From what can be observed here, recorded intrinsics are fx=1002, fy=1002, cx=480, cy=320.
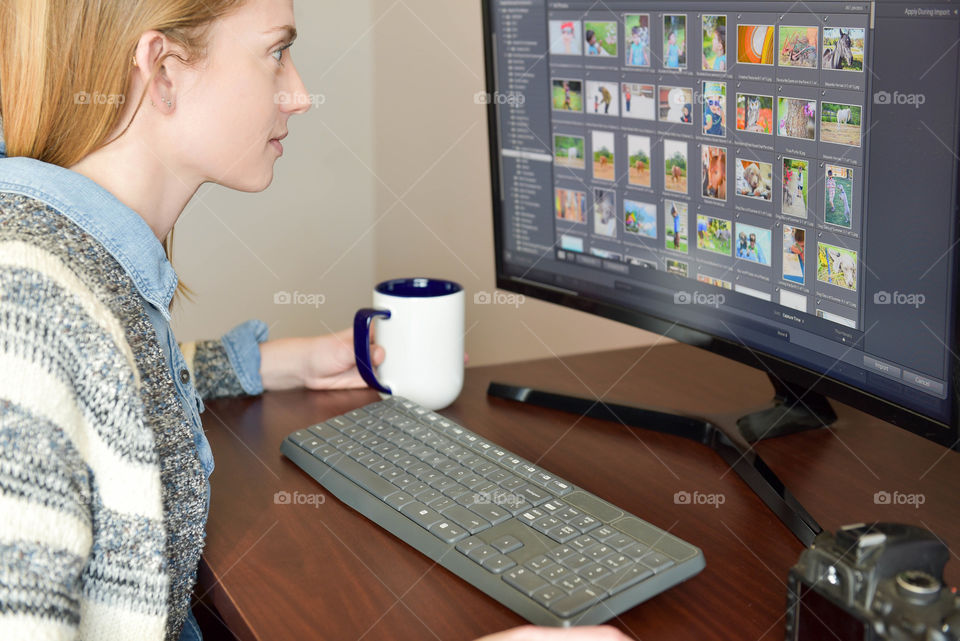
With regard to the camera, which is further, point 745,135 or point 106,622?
point 745,135

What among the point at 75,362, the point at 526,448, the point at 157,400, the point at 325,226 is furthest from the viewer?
the point at 325,226

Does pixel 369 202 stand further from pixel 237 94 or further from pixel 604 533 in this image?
pixel 604 533

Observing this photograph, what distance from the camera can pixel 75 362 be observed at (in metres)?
0.68

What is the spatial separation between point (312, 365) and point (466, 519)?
409mm

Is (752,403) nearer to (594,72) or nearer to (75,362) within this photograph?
(594,72)

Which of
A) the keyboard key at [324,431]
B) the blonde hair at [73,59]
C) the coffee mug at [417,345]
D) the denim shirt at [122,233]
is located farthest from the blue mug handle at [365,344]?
the blonde hair at [73,59]

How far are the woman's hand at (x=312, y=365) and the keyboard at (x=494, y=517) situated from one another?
14 centimetres

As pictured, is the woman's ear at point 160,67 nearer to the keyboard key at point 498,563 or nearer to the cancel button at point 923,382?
the keyboard key at point 498,563

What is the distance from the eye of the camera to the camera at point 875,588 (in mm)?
513

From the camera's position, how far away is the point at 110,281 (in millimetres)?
771

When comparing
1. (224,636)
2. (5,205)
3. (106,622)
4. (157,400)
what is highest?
(5,205)

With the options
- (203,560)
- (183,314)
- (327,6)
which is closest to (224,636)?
(203,560)

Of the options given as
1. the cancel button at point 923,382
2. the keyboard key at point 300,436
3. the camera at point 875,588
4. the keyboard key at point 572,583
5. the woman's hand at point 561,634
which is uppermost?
the cancel button at point 923,382

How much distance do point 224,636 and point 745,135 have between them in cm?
63
